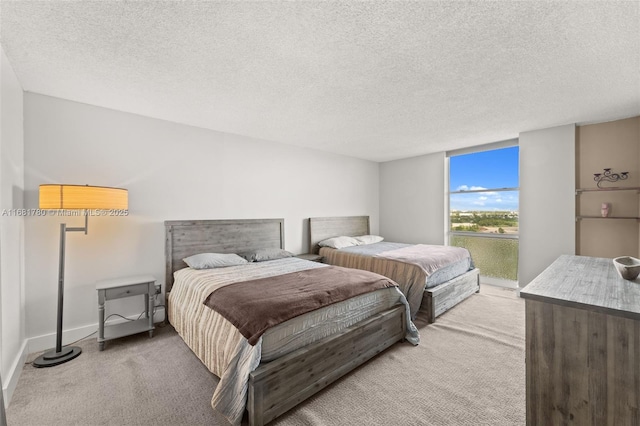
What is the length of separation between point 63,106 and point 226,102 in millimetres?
1672

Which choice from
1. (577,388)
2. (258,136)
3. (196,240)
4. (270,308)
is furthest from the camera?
(258,136)

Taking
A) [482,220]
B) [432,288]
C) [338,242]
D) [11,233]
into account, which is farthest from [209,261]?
[482,220]

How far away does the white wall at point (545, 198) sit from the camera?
12.2 feet

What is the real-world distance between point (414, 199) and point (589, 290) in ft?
14.4

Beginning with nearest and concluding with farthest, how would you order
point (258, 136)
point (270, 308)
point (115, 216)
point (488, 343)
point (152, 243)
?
point (270, 308)
point (488, 343)
point (115, 216)
point (152, 243)
point (258, 136)

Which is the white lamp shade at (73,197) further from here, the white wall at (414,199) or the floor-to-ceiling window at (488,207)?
the floor-to-ceiling window at (488,207)

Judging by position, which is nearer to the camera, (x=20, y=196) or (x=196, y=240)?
(x=20, y=196)

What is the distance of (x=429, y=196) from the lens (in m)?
5.43

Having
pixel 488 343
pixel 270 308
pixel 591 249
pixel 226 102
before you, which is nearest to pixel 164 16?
pixel 226 102

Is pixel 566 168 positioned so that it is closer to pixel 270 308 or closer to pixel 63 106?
pixel 270 308

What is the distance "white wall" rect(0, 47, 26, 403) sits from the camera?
1968mm

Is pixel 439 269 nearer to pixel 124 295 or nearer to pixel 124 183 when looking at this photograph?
pixel 124 295

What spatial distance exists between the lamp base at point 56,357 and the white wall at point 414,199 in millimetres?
5399

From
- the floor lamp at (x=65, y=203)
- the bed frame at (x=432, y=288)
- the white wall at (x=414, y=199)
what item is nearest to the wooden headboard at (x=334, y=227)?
the bed frame at (x=432, y=288)
